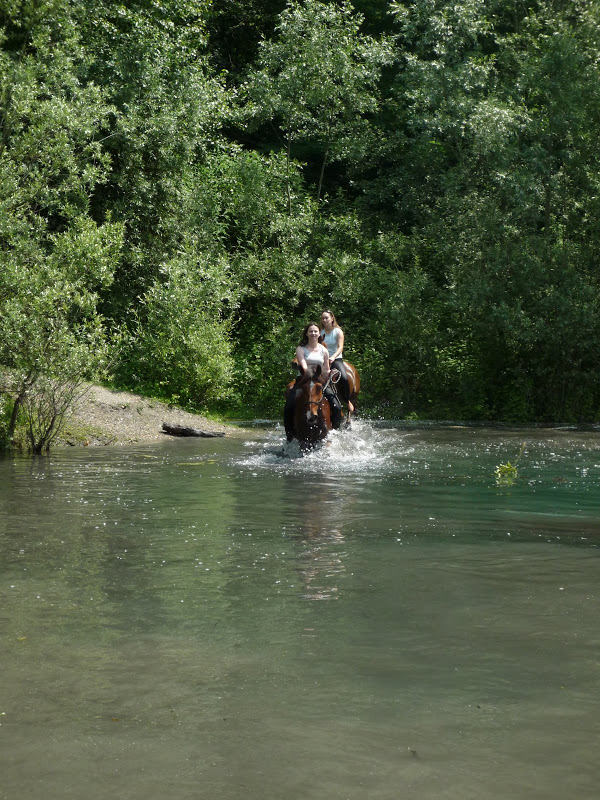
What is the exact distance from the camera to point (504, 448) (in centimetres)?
2066

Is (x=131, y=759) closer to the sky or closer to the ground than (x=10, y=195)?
closer to the ground

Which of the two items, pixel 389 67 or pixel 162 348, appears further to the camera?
pixel 389 67

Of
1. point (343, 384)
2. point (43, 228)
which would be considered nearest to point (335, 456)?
point (343, 384)

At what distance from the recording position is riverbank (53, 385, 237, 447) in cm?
2148

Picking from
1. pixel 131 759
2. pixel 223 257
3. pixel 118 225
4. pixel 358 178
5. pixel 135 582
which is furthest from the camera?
pixel 358 178

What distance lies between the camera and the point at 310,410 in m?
18.1

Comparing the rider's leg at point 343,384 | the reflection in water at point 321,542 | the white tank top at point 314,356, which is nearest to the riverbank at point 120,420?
the rider's leg at point 343,384

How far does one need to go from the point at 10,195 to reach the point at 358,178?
22.3 meters

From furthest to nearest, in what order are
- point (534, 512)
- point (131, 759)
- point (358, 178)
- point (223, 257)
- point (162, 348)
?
1. point (358, 178)
2. point (223, 257)
3. point (162, 348)
4. point (534, 512)
5. point (131, 759)

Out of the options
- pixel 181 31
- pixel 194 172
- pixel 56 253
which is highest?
pixel 181 31

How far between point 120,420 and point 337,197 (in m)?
18.5

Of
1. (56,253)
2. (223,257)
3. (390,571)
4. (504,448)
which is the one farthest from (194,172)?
(390,571)

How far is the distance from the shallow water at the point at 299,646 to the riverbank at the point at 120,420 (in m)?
8.00

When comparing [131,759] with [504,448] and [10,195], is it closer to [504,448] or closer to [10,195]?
[504,448]
